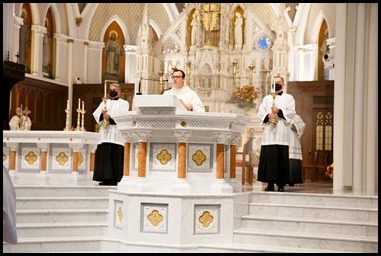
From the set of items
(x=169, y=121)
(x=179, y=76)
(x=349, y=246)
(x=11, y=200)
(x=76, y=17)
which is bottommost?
(x=349, y=246)

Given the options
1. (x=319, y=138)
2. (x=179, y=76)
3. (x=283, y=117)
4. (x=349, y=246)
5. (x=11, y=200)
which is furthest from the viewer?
(x=319, y=138)

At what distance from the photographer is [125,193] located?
823cm

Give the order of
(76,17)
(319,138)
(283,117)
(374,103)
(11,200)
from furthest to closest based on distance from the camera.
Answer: (76,17) → (319,138) → (374,103) → (283,117) → (11,200)

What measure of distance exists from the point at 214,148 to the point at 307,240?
4.85 ft

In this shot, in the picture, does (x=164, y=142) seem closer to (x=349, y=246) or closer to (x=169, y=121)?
(x=169, y=121)

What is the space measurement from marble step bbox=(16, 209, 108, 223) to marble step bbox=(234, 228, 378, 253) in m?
1.96

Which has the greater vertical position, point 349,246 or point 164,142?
point 164,142

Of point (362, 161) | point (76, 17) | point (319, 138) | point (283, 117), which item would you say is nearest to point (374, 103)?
point (362, 161)

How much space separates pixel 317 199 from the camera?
8719 millimetres

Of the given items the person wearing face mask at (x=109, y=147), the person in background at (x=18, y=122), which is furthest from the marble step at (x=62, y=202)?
the person in background at (x=18, y=122)

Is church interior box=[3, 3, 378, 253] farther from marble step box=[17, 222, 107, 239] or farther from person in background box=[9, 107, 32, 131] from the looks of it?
person in background box=[9, 107, 32, 131]

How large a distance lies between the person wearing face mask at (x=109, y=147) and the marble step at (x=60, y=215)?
143 centimetres

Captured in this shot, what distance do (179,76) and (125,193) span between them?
65.5 inches

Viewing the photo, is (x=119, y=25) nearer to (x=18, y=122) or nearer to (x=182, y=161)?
(x=18, y=122)
